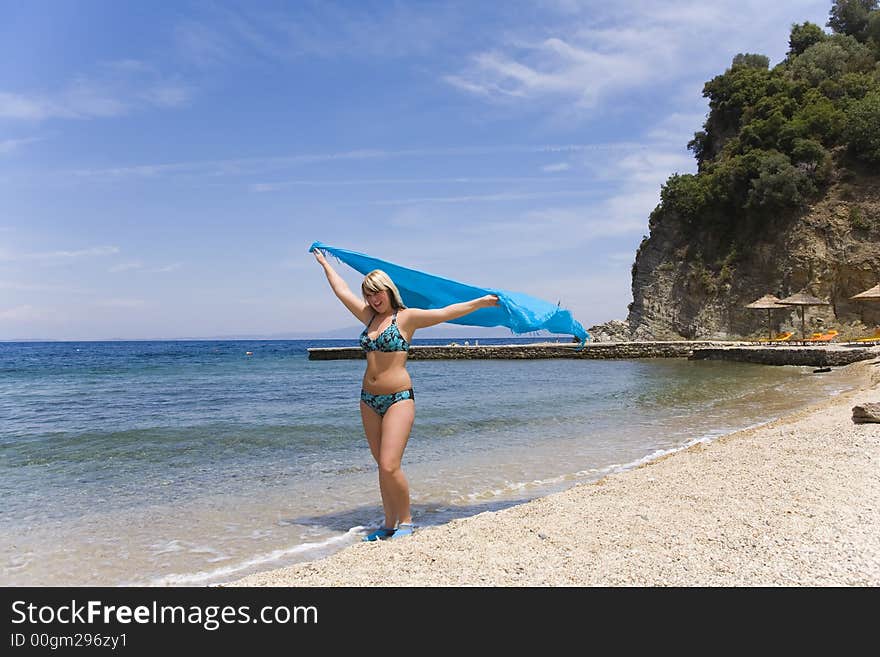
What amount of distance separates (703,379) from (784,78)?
106 feet

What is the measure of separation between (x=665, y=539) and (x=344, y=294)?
3.28 metres

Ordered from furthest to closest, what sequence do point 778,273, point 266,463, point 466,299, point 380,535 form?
point 778,273 < point 266,463 < point 466,299 < point 380,535

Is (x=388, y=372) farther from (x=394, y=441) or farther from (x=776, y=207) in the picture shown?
(x=776, y=207)

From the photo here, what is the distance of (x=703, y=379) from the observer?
2416cm

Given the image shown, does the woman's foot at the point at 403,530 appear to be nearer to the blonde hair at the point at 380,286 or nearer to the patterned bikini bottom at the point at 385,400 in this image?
the patterned bikini bottom at the point at 385,400

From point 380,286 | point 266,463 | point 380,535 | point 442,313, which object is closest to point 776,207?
point 266,463

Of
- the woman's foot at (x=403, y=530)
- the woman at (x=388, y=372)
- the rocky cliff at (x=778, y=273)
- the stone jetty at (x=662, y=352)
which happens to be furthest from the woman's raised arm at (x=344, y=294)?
the rocky cliff at (x=778, y=273)

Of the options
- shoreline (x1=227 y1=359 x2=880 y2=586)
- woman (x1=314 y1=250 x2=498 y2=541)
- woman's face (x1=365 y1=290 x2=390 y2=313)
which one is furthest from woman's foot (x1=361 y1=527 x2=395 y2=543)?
woman's face (x1=365 y1=290 x2=390 y2=313)

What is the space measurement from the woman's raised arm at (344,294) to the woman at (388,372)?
13mm

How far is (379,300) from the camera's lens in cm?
560

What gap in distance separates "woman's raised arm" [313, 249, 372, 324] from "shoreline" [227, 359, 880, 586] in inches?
74.8

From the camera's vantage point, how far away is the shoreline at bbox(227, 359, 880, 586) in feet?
12.9

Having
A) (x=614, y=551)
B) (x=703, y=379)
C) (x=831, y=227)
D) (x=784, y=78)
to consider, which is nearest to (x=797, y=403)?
(x=703, y=379)

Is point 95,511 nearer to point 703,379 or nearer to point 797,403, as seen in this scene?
point 797,403
